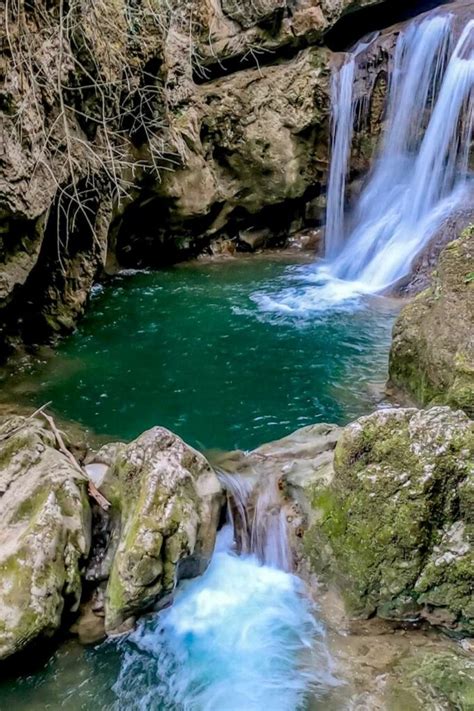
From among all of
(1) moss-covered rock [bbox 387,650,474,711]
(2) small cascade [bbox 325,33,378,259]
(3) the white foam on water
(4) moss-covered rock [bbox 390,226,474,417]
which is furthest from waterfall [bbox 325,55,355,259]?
(1) moss-covered rock [bbox 387,650,474,711]

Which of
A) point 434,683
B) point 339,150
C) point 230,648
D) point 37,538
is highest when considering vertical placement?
point 339,150

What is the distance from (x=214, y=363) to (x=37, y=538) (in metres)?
3.69

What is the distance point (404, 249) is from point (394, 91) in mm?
2725

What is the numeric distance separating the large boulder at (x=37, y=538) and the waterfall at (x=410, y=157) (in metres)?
6.04

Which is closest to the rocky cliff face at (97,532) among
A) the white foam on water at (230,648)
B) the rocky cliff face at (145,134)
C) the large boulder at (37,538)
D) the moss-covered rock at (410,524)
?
the large boulder at (37,538)

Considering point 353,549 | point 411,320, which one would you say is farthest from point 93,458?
point 411,320

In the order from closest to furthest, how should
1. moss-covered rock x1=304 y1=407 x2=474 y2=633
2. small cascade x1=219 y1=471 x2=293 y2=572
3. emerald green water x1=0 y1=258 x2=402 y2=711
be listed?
1. moss-covered rock x1=304 y1=407 x2=474 y2=633
2. small cascade x1=219 y1=471 x2=293 y2=572
3. emerald green water x1=0 y1=258 x2=402 y2=711

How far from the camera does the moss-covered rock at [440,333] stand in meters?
5.04

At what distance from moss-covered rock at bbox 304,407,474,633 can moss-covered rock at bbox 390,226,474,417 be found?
99cm

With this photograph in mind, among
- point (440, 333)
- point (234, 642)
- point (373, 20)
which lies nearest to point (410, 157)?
point (373, 20)

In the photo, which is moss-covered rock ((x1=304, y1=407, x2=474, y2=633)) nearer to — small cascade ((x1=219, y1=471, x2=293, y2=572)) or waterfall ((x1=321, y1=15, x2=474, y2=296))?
small cascade ((x1=219, y1=471, x2=293, y2=572))

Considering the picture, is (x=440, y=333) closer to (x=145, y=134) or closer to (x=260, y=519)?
(x=260, y=519)

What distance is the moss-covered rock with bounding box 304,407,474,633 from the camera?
11.4ft

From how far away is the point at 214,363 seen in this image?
7.08m
